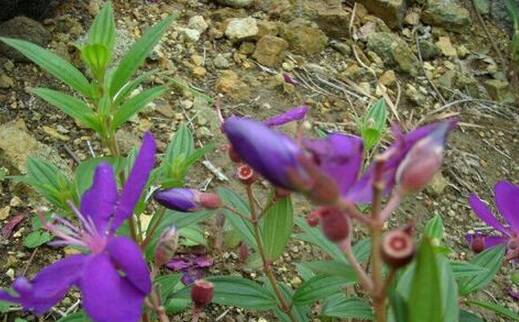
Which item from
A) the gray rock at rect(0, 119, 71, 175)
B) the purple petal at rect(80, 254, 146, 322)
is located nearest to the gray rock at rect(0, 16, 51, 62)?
the gray rock at rect(0, 119, 71, 175)

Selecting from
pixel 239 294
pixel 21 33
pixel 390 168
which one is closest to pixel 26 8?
pixel 21 33

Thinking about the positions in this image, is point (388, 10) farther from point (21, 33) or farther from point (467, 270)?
point (467, 270)

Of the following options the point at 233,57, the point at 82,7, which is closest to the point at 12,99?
the point at 82,7

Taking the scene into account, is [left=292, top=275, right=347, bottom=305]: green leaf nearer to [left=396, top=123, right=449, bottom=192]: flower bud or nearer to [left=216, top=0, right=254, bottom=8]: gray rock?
[left=396, top=123, right=449, bottom=192]: flower bud

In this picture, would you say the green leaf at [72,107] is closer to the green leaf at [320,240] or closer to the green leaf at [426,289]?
the green leaf at [320,240]

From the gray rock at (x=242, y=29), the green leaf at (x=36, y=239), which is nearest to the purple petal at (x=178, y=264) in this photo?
the green leaf at (x=36, y=239)

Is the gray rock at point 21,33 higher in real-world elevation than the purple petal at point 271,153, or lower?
lower

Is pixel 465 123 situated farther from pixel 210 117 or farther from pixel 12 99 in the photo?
pixel 12 99
